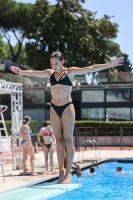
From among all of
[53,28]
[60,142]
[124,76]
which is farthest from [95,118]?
[60,142]

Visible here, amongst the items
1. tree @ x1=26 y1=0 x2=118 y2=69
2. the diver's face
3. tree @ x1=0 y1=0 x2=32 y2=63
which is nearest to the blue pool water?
the diver's face

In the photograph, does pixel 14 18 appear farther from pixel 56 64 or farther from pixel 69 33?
pixel 56 64

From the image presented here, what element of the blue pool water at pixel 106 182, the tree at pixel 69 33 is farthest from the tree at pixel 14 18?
the blue pool water at pixel 106 182

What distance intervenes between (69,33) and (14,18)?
18.3m

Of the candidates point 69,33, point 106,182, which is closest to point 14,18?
point 69,33

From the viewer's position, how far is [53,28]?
42.0m

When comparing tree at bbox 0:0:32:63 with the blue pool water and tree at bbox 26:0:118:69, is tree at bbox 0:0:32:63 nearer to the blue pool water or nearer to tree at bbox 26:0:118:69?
tree at bbox 26:0:118:69

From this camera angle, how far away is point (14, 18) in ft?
188

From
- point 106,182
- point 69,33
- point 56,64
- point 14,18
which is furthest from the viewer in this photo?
point 14,18

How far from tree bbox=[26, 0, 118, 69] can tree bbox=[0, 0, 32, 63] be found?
13.4 m

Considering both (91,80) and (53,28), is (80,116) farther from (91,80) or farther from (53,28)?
(53,28)

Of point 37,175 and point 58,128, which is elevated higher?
point 58,128

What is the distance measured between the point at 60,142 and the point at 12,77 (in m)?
29.1

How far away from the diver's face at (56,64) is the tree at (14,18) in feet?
164
